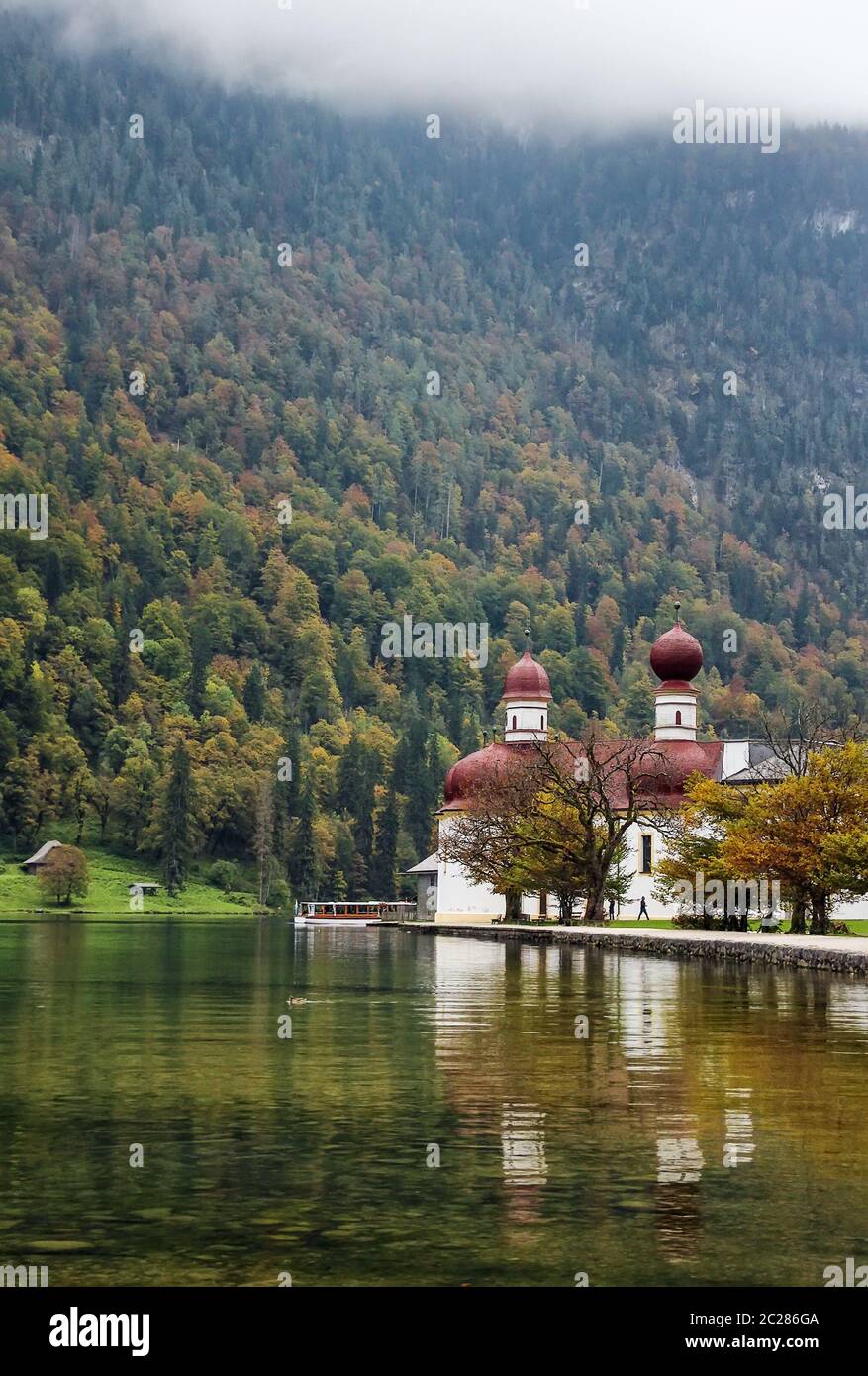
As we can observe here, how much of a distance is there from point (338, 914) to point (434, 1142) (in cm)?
13034

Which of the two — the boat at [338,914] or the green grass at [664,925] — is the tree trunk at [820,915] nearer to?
the green grass at [664,925]

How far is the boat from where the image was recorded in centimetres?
13325

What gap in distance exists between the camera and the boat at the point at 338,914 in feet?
437

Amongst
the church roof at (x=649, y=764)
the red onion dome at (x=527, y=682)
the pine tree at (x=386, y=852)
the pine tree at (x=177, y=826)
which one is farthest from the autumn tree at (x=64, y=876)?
the red onion dome at (x=527, y=682)

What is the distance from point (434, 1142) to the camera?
18125mm

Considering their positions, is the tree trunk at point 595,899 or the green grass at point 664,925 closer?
the green grass at point 664,925

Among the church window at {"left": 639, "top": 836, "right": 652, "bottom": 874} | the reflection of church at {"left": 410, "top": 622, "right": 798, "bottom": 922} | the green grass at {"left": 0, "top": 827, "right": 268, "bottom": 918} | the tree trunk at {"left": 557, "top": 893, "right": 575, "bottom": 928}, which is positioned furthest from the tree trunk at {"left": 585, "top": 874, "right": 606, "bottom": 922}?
the green grass at {"left": 0, "top": 827, "right": 268, "bottom": 918}

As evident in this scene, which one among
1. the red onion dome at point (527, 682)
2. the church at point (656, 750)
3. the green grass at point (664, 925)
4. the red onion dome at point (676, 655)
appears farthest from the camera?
the red onion dome at point (527, 682)

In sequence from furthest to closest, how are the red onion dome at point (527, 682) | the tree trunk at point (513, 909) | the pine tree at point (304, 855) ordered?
the pine tree at point (304, 855), the red onion dome at point (527, 682), the tree trunk at point (513, 909)

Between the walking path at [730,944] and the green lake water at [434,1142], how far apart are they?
1333 cm

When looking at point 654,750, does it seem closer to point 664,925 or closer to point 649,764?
point 649,764

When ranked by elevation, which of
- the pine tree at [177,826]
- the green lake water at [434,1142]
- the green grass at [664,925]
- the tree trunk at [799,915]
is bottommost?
the green lake water at [434,1142]
